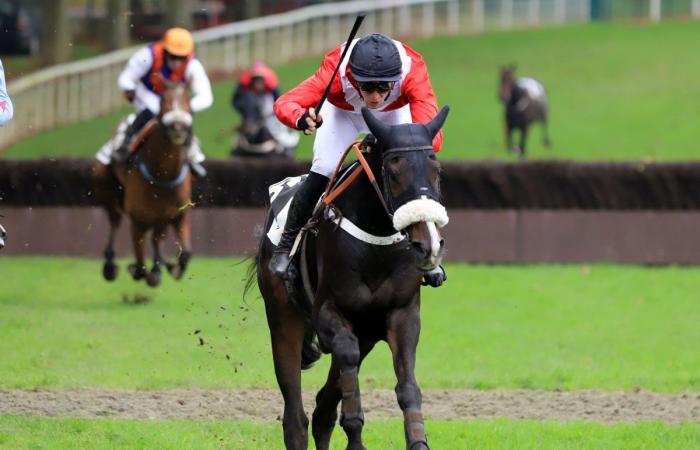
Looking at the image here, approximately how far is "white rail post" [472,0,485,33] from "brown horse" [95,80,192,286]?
2703 centimetres

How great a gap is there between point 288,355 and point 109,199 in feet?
26.0

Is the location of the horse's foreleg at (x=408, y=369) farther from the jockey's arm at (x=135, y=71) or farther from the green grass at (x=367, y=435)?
the jockey's arm at (x=135, y=71)

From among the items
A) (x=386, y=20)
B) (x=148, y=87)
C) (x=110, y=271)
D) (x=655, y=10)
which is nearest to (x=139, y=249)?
(x=110, y=271)

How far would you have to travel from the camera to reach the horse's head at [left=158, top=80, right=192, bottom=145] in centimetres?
1302

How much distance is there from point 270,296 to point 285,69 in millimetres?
26463

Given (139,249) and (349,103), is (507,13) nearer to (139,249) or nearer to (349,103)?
(139,249)

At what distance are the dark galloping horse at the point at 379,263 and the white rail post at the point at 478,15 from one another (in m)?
33.6

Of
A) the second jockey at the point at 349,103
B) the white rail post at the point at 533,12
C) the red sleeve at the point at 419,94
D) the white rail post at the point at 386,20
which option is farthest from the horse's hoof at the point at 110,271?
the white rail post at the point at 533,12

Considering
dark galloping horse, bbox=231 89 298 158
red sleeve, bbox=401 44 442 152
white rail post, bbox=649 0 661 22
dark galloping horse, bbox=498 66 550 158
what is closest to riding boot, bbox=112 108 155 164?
dark galloping horse, bbox=231 89 298 158

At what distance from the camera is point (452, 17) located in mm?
39375

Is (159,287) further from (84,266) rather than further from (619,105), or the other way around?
(619,105)

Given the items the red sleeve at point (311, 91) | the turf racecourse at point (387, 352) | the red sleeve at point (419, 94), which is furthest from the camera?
the turf racecourse at point (387, 352)

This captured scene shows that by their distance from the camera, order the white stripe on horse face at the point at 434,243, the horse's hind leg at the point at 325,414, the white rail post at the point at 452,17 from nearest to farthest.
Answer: the white stripe on horse face at the point at 434,243 < the horse's hind leg at the point at 325,414 < the white rail post at the point at 452,17

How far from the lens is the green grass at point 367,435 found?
7.66 m
